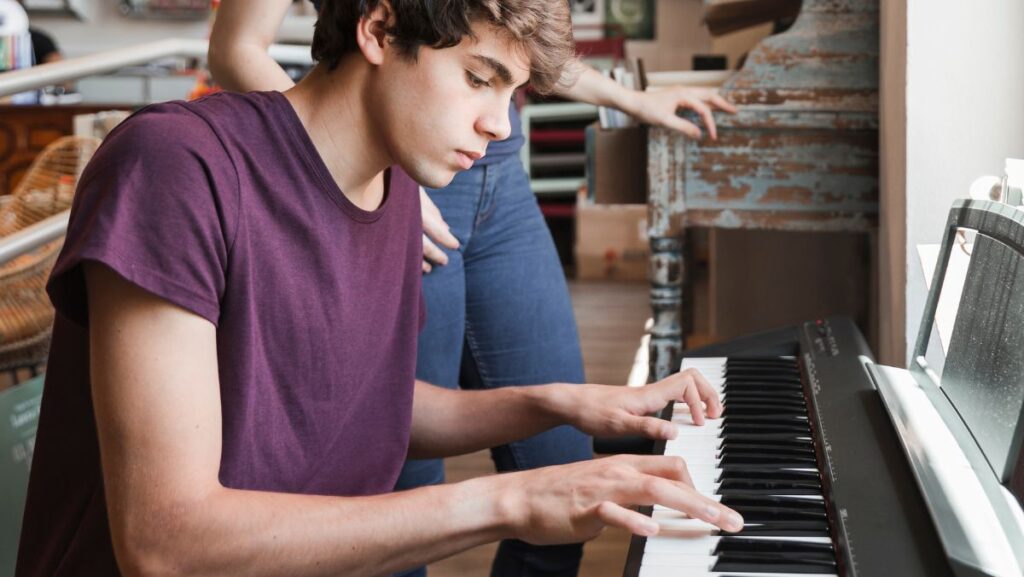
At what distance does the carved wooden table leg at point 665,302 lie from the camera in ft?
7.72

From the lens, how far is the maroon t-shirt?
97cm

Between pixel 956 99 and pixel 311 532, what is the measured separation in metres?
1.05

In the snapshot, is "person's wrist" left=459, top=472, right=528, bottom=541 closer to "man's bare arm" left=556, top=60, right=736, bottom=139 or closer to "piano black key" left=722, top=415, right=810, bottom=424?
"piano black key" left=722, top=415, right=810, bottom=424

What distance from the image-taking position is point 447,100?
1131 millimetres

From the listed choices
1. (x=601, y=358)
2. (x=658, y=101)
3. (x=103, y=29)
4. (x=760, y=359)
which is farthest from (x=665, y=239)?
(x=103, y=29)

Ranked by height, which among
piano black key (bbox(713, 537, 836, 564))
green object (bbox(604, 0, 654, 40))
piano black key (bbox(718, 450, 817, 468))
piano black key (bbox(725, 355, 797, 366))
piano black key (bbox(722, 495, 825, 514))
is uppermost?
green object (bbox(604, 0, 654, 40))

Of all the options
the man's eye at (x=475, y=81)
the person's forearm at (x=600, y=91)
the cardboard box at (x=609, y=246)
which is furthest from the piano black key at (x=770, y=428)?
the cardboard box at (x=609, y=246)

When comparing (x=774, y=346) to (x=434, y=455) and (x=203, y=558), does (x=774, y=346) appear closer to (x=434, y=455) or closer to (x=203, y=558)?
(x=434, y=455)

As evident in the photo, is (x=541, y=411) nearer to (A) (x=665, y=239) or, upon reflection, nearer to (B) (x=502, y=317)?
(B) (x=502, y=317)

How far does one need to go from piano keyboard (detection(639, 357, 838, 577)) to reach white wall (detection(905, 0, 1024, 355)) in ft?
1.10

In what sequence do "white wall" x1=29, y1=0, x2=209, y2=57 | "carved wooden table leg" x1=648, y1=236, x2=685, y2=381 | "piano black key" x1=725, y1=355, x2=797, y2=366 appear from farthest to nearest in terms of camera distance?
"white wall" x1=29, y1=0, x2=209, y2=57, "carved wooden table leg" x1=648, y1=236, x2=685, y2=381, "piano black key" x1=725, y1=355, x2=797, y2=366

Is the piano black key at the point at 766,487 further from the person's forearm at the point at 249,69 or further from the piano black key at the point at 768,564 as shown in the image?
the person's forearm at the point at 249,69

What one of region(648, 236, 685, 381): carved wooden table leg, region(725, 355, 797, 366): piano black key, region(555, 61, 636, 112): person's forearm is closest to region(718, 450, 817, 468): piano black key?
region(725, 355, 797, 366): piano black key

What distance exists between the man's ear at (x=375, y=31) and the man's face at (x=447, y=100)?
0.03 feet
